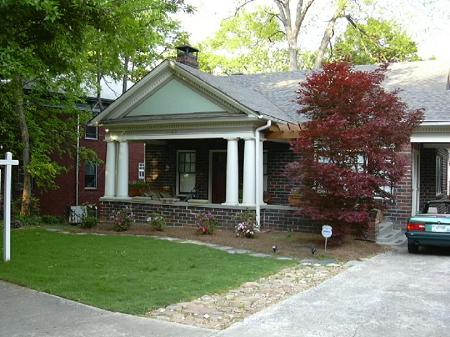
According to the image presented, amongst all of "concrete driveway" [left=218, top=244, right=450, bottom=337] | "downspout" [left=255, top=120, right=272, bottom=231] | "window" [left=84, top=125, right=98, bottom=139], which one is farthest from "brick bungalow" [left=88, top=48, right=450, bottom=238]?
"window" [left=84, top=125, right=98, bottom=139]

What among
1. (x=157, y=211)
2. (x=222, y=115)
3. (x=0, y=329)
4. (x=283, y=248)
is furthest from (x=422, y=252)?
(x=0, y=329)

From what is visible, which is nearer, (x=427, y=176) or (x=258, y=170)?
(x=258, y=170)

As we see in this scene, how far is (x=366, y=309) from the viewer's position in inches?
275

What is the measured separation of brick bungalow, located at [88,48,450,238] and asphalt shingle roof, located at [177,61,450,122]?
3cm

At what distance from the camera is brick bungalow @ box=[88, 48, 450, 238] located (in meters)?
15.7

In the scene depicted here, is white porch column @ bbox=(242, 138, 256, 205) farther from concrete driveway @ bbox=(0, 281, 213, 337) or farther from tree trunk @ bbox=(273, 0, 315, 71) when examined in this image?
tree trunk @ bbox=(273, 0, 315, 71)

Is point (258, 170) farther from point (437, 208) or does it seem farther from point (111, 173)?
point (111, 173)

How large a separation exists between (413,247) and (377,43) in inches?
1029

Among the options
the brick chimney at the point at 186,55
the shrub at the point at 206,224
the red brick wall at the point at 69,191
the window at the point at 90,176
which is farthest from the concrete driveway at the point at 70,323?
the window at the point at 90,176

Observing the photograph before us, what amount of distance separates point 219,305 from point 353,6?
30895mm

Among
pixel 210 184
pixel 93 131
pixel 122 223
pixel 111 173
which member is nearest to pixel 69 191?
pixel 93 131

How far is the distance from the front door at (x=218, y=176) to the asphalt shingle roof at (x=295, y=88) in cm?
276

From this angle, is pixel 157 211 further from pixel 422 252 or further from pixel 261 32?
pixel 261 32

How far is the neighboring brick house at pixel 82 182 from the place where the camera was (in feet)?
82.3
